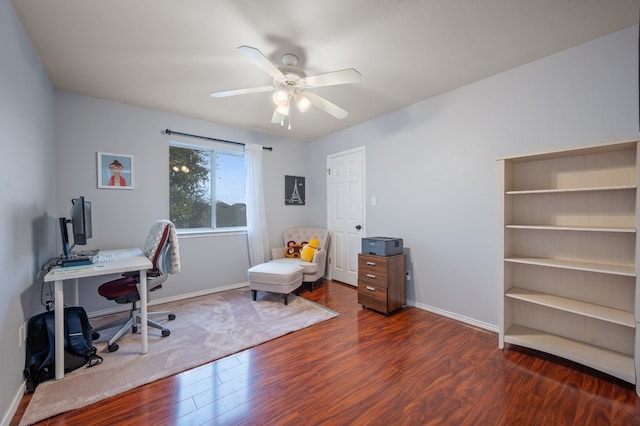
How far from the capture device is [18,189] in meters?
1.78

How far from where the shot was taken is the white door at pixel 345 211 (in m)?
3.95

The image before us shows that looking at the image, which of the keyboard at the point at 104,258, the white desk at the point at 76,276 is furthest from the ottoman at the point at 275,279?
the keyboard at the point at 104,258

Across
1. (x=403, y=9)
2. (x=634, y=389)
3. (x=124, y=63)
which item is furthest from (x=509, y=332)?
(x=124, y=63)

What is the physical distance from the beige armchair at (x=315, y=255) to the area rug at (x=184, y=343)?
42 centimetres

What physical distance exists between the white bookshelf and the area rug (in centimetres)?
188

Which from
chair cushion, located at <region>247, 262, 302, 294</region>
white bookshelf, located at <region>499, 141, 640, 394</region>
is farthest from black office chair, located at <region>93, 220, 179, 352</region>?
white bookshelf, located at <region>499, 141, 640, 394</region>

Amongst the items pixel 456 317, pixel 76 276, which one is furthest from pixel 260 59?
pixel 456 317

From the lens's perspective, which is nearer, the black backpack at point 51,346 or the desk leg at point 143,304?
the black backpack at point 51,346

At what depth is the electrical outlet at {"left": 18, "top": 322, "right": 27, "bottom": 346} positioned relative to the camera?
68.2 inches

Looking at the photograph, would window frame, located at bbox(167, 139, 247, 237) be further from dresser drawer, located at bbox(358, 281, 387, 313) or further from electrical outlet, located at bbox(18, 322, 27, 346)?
dresser drawer, located at bbox(358, 281, 387, 313)

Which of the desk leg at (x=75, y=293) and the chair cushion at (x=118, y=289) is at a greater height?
the chair cushion at (x=118, y=289)

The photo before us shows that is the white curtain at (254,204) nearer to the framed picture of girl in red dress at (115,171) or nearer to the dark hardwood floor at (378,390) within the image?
the framed picture of girl in red dress at (115,171)

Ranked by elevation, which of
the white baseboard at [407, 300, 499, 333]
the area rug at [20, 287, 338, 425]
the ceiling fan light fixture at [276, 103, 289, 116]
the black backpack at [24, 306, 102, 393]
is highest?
the ceiling fan light fixture at [276, 103, 289, 116]

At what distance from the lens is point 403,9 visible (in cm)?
169
